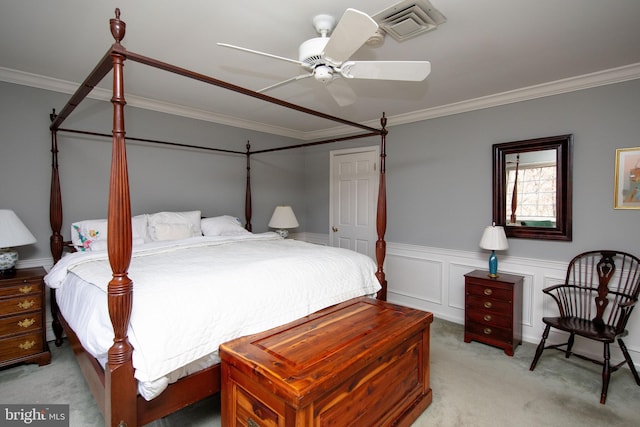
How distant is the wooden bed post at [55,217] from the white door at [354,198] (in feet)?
10.6

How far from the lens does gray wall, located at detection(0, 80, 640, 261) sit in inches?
109

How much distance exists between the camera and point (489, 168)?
339cm

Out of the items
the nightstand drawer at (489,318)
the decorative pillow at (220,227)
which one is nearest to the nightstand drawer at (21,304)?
the decorative pillow at (220,227)

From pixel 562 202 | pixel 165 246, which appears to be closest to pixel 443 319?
pixel 562 202

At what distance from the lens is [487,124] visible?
340 centimetres

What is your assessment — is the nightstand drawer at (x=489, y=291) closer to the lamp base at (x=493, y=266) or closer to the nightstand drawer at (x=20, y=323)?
the lamp base at (x=493, y=266)

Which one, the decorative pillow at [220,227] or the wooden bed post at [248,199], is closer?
the decorative pillow at [220,227]

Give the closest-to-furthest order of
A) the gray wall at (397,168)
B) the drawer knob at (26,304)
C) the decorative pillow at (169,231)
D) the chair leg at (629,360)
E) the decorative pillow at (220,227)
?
the chair leg at (629,360) → the drawer knob at (26,304) → the gray wall at (397,168) → the decorative pillow at (169,231) → the decorative pillow at (220,227)

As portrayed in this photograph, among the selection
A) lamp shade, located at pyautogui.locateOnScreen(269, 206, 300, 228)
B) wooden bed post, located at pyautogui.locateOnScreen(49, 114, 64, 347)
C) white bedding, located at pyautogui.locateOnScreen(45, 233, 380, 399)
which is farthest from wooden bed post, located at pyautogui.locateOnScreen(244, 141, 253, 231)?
wooden bed post, located at pyautogui.locateOnScreen(49, 114, 64, 347)

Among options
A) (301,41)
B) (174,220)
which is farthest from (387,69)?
(174,220)

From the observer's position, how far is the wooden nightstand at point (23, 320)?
2424 millimetres

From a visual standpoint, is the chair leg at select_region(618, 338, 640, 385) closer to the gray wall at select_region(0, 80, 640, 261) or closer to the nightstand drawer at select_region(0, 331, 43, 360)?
the gray wall at select_region(0, 80, 640, 261)

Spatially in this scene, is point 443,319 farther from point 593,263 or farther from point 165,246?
point 165,246

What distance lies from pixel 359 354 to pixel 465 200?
8.32 ft
